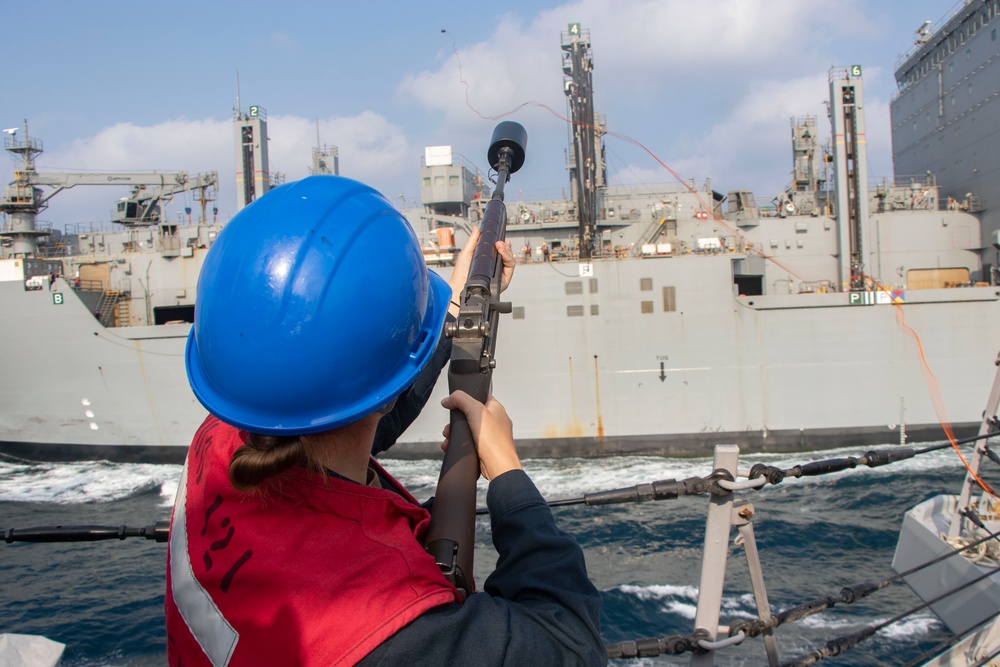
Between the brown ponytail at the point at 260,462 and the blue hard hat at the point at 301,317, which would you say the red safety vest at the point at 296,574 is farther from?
the blue hard hat at the point at 301,317

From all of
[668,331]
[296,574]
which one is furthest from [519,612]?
[668,331]

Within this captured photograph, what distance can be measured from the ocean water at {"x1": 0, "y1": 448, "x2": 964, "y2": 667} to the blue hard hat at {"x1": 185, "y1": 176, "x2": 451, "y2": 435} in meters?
6.59

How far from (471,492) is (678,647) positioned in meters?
1.12

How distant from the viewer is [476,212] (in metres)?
19.5

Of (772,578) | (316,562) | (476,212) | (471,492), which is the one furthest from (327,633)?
(476,212)

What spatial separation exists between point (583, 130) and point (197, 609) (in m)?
18.9

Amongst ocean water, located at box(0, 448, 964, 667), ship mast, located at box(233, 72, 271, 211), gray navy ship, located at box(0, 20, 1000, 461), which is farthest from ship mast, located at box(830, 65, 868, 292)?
ship mast, located at box(233, 72, 271, 211)

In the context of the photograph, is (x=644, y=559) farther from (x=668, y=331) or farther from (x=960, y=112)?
(x=960, y=112)

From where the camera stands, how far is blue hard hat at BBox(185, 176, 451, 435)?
1014mm

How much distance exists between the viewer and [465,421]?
110cm

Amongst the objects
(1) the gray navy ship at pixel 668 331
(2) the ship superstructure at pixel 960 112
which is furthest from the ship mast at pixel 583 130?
(2) the ship superstructure at pixel 960 112

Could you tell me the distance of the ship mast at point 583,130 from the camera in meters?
17.4

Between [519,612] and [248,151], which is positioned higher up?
[248,151]

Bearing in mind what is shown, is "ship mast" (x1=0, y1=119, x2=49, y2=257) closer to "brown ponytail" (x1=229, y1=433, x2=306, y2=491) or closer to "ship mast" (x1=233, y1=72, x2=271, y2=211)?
"ship mast" (x1=233, y1=72, x2=271, y2=211)
